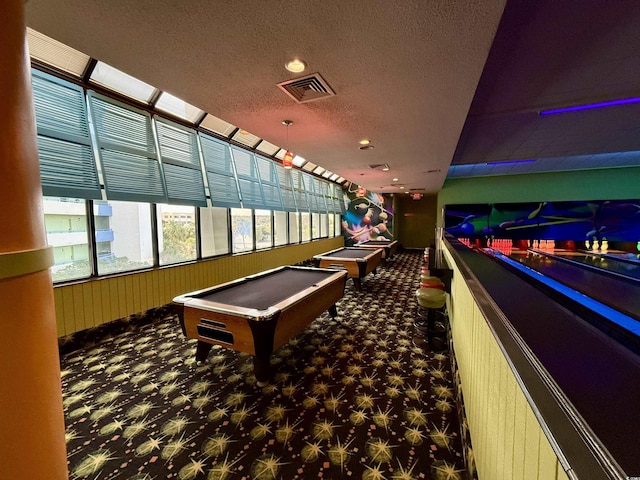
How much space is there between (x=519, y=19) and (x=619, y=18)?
67 centimetres

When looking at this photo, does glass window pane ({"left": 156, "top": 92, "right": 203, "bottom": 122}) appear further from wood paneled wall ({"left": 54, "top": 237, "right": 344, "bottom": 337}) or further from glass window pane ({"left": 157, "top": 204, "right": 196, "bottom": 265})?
wood paneled wall ({"left": 54, "top": 237, "right": 344, "bottom": 337})

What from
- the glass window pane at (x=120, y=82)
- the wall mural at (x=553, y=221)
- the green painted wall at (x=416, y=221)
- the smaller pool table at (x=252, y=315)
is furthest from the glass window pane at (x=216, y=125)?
the green painted wall at (x=416, y=221)

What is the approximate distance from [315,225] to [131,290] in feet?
23.5

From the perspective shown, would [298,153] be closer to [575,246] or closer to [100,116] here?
[100,116]

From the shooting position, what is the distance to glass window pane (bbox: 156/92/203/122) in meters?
4.31

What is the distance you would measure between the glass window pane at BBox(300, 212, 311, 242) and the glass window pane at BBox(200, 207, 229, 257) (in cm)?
370

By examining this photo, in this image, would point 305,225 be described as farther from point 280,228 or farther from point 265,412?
point 265,412

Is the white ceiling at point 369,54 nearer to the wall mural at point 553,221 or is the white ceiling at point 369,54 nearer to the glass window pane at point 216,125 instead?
the glass window pane at point 216,125

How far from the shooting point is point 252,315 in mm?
2273

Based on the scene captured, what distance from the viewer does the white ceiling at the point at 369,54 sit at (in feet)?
5.04

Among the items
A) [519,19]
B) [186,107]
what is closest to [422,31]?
[519,19]

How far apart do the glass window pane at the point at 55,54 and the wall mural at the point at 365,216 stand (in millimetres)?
9584

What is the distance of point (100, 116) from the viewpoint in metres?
3.58

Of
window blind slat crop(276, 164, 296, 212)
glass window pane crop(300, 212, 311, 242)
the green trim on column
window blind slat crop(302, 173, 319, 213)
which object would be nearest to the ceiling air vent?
the green trim on column
